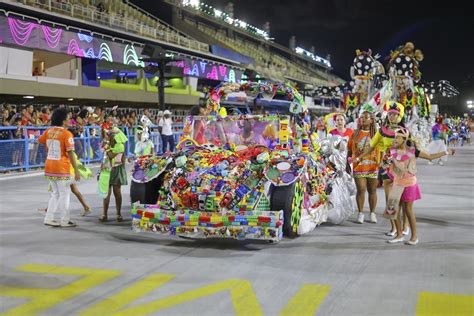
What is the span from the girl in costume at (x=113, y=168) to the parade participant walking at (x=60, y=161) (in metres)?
0.60

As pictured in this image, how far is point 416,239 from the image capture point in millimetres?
7043

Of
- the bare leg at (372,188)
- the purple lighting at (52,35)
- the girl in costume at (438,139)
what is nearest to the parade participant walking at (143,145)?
the bare leg at (372,188)

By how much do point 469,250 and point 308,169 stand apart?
2236mm

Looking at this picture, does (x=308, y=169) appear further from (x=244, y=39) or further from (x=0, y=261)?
(x=244, y=39)

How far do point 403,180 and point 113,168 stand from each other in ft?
14.3

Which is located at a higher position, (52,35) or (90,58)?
(52,35)

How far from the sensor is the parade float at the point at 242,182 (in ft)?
21.4

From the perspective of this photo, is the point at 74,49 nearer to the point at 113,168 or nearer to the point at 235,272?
the point at 113,168

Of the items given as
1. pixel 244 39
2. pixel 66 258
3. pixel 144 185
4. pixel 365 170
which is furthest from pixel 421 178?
pixel 244 39

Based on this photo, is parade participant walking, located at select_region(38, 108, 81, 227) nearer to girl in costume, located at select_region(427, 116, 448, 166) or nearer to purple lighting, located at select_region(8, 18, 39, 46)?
girl in costume, located at select_region(427, 116, 448, 166)

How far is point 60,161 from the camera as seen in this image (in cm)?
813

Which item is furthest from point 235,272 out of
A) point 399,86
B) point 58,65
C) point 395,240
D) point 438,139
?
point 58,65

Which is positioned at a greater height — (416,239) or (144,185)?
(144,185)

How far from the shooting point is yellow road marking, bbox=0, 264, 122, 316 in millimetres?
4695
